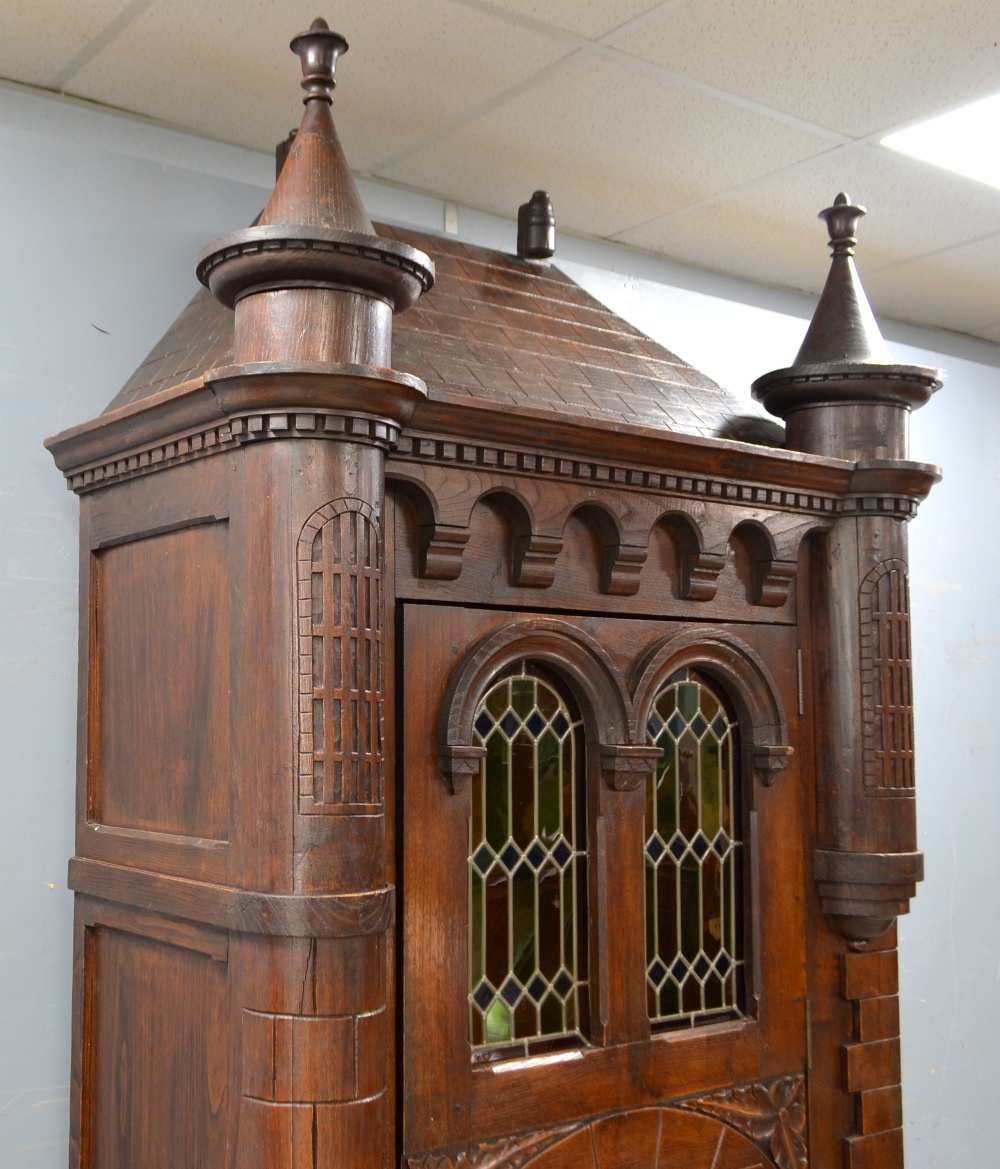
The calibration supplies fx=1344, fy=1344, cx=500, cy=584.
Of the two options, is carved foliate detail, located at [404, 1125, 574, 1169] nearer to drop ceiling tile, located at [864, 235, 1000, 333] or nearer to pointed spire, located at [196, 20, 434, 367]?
pointed spire, located at [196, 20, 434, 367]

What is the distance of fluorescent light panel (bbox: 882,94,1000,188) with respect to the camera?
7.72 feet

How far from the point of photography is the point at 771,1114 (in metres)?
2.15

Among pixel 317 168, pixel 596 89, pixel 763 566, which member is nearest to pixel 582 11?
pixel 596 89

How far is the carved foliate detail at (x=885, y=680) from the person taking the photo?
2293 mm

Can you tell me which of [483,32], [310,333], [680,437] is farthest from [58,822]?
[483,32]

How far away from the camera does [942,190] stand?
8.68ft

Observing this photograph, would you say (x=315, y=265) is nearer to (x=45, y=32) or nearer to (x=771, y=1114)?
(x=45, y=32)

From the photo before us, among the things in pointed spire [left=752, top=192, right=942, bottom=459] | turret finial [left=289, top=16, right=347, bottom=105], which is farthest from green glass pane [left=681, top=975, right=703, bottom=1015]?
turret finial [left=289, top=16, right=347, bottom=105]

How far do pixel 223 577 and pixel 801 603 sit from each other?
3.43ft

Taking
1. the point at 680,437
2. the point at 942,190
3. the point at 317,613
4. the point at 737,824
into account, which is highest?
the point at 942,190

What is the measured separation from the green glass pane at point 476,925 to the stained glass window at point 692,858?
1.02 ft

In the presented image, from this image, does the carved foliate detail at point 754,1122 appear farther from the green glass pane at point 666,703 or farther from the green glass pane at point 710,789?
the green glass pane at point 666,703

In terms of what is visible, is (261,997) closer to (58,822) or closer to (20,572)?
(58,822)

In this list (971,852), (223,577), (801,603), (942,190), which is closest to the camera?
(223,577)
